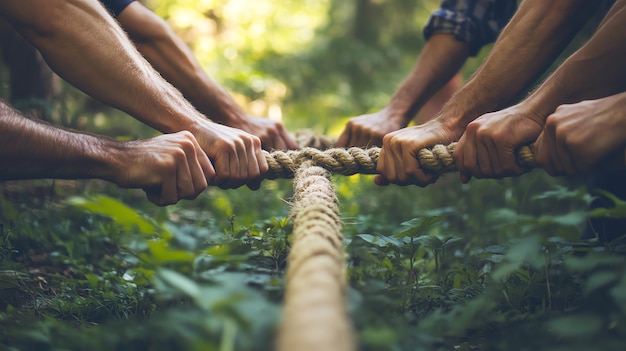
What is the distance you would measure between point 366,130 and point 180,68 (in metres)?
0.87

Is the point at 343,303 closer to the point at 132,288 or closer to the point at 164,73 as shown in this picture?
the point at 132,288

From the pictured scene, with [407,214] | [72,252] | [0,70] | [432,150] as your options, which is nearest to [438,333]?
[432,150]

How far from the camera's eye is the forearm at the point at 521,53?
172cm

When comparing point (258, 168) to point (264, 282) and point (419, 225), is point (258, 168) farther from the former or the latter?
point (264, 282)

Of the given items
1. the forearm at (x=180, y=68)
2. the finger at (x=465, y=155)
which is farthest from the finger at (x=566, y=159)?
the forearm at (x=180, y=68)

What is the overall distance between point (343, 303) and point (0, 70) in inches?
126

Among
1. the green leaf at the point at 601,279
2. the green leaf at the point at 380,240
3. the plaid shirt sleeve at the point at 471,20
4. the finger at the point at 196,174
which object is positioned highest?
the plaid shirt sleeve at the point at 471,20

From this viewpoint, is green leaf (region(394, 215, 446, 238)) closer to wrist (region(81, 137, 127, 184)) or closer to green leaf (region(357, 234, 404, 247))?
green leaf (region(357, 234, 404, 247))

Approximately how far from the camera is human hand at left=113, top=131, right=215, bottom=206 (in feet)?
4.97

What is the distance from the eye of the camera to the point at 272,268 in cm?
135

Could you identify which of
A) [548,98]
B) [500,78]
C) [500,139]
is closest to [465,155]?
[500,139]

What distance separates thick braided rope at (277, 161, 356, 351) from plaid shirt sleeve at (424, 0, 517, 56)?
1.53m

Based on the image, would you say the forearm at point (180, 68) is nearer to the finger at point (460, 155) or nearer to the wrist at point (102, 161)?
the wrist at point (102, 161)

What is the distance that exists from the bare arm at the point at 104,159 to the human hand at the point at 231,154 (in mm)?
56
